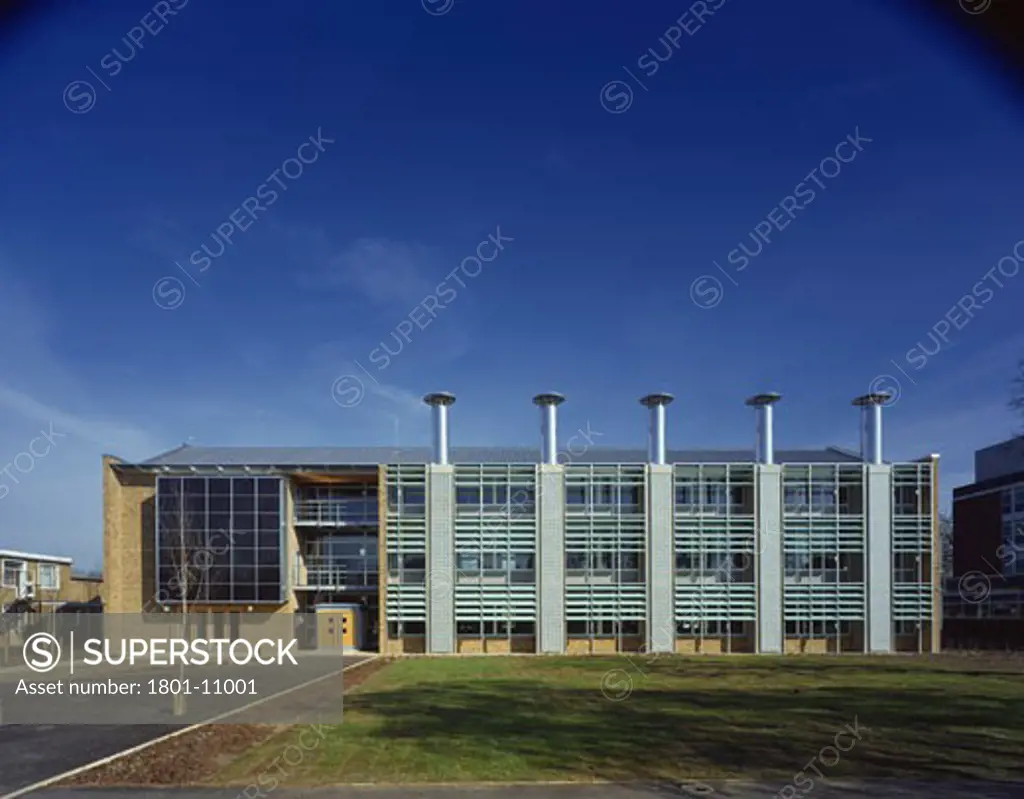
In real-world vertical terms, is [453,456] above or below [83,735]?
above

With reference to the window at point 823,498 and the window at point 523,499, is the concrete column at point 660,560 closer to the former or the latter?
the window at point 523,499

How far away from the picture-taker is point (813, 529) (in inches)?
1679

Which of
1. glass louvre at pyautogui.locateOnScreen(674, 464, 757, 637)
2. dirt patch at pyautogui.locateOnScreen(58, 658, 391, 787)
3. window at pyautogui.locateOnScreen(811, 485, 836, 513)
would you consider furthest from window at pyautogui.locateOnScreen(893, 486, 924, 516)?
dirt patch at pyautogui.locateOnScreen(58, 658, 391, 787)

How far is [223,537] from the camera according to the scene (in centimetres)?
4244

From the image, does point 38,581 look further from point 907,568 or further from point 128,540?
point 907,568

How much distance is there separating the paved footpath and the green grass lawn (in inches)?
23.5

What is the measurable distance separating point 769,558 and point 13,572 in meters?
53.4

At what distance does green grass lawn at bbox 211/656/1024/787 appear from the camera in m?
13.5

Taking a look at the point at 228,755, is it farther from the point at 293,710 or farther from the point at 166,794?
the point at 293,710

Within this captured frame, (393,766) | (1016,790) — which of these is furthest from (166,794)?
(1016,790)

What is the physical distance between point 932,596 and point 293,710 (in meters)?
36.2

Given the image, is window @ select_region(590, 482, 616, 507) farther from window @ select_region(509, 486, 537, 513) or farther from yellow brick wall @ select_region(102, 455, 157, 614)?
yellow brick wall @ select_region(102, 455, 157, 614)

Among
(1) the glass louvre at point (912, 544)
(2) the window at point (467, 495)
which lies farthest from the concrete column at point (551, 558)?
(1) the glass louvre at point (912, 544)

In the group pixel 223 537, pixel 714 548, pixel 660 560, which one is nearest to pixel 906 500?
pixel 714 548
